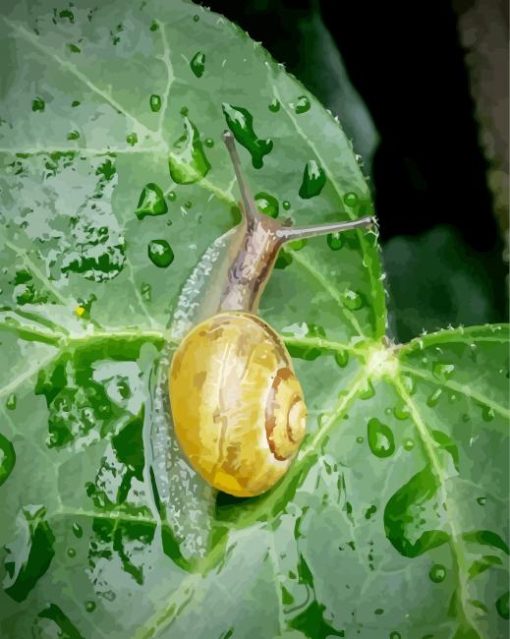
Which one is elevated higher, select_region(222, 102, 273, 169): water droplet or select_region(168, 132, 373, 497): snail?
select_region(222, 102, 273, 169): water droplet

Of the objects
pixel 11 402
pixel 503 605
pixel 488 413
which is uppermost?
pixel 11 402

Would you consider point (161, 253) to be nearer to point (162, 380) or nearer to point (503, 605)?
point (162, 380)

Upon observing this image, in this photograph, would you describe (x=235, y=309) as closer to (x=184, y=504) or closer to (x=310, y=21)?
(x=184, y=504)

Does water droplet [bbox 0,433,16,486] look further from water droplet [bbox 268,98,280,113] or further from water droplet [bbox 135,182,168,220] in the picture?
water droplet [bbox 268,98,280,113]

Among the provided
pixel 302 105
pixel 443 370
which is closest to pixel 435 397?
pixel 443 370

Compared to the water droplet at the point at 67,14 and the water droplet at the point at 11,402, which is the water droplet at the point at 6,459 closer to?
the water droplet at the point at 11,402

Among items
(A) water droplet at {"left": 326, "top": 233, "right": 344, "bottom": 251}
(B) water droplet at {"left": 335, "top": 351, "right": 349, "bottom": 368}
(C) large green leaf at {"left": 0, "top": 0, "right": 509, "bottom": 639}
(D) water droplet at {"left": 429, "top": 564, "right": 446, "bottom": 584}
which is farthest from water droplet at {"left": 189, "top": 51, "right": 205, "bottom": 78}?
(D) water droplet at {"left": 429, "top": 564, "right": 446, "bottom": 584}

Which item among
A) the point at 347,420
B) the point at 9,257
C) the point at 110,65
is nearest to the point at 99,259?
the point at 9,257
